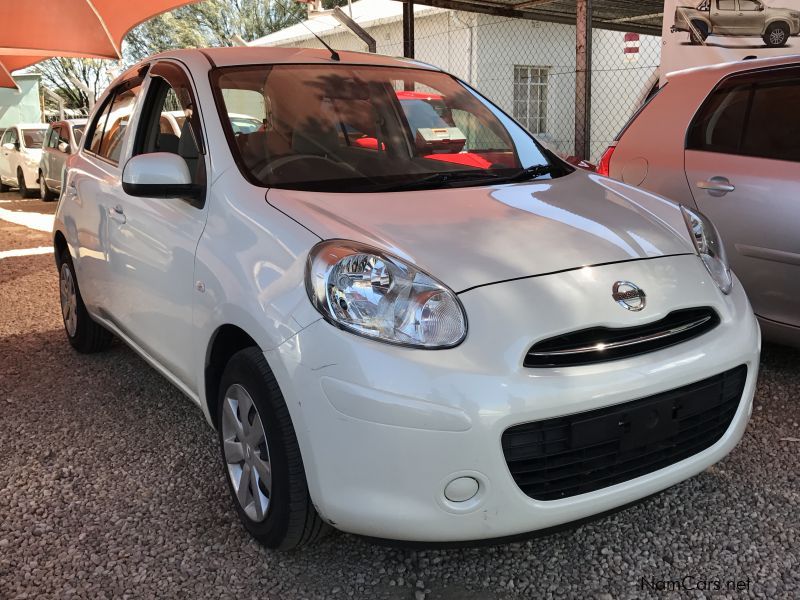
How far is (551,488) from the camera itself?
216 cm

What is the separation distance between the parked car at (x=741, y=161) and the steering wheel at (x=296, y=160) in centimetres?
214

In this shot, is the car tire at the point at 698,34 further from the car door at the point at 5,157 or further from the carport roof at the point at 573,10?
the car door at the point at 5,157

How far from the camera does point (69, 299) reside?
4.71 metres

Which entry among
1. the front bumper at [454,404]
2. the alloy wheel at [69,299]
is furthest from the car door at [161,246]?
the alloy wheel at [69,299]

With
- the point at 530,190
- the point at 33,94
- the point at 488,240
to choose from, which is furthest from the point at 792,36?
the point at 33,94

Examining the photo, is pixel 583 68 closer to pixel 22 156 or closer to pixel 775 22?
pixel 775 22

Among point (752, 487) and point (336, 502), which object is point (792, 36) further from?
point (336, 502)

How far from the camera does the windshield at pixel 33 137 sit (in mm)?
16203

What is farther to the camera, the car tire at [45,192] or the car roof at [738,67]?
the car tire at [45,192]

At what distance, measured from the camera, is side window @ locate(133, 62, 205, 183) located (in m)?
3.14

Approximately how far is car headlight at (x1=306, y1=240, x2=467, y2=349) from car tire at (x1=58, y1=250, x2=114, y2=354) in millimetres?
2709

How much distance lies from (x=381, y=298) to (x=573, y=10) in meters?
10.7

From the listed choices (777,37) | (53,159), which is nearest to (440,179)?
(777,37)

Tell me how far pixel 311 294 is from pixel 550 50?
14705 mm
